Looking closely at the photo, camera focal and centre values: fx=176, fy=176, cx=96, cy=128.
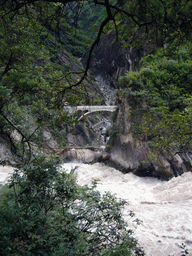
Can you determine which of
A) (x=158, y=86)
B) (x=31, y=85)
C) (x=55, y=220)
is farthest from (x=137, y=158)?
(x=55, y=220)

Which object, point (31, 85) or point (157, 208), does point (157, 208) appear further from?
point (31, 85)

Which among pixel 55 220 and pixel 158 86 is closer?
pixel 55 220

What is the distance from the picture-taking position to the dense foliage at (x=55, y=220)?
1796mm

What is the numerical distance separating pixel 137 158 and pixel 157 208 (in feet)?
15.5

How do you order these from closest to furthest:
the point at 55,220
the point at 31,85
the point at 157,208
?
the point at 55,220, the point at 31,85, the point at 157,208

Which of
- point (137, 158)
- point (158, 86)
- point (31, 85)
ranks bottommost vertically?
point (137, 158)

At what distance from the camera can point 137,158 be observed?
10.7 meters

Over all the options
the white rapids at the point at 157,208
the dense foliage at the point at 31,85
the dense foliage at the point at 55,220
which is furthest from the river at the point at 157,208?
the dense foliage at the point at 31,85

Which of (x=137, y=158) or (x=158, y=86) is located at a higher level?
(x=158, y=86)

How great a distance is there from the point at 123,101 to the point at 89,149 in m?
6.33

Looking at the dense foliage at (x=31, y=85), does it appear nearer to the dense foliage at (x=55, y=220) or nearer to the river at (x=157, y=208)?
the dense foliage at (x=55, y=220)

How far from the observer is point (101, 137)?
21.4m

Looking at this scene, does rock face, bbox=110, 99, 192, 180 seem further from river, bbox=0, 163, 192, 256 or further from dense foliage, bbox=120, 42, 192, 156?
dense foliage, bbox=120, 42, 192, 156

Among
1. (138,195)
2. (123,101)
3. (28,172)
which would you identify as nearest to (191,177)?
(138,195)
